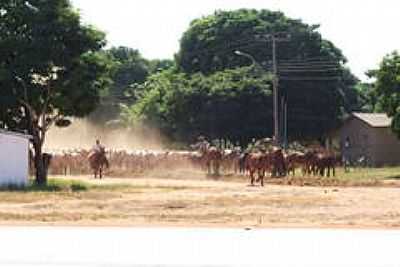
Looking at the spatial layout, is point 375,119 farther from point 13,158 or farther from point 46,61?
point 13,158

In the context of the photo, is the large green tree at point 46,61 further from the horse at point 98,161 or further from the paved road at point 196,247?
the paved road at point 196,247

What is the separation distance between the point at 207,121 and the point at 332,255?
64.6m

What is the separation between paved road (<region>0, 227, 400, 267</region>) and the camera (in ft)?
43.7

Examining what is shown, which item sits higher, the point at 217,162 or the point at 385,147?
the point at 385,147

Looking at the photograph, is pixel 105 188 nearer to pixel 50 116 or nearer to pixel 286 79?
pixel 50 116

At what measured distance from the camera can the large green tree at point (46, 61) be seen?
40.0 meters

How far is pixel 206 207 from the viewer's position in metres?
27.3

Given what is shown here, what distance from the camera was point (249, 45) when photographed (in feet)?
293

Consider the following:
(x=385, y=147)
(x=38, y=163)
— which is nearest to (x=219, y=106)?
(x=385, y=147)

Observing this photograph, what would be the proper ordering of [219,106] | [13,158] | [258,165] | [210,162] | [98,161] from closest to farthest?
1. [13,158]
2. [258,165]
3. [98,161]
4. [210,162]
5. [219,106]

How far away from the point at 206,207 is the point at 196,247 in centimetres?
1210

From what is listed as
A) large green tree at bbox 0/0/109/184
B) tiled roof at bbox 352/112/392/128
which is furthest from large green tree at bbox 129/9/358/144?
large green tree at bbox 0/0/109/184

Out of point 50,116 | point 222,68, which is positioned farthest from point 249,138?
point 50,116

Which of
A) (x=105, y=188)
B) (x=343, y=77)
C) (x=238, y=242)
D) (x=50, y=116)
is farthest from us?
(x=343, y=77)
